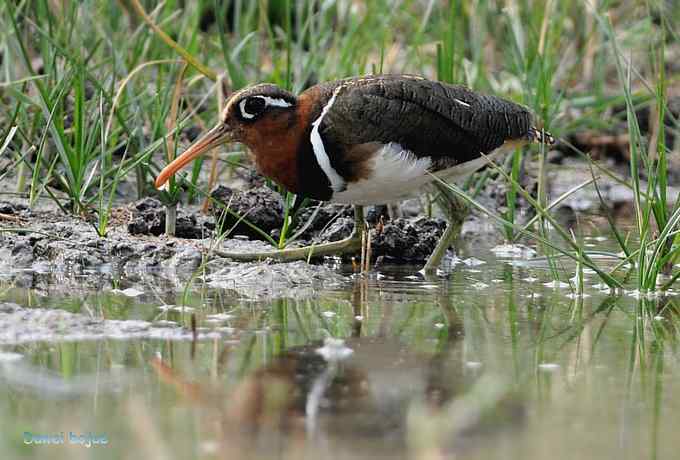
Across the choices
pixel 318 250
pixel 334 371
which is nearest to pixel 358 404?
pixel 334 371

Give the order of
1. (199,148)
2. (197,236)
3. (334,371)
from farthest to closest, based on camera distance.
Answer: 1. (197,236)
2. (199,148)
3. (334,371)

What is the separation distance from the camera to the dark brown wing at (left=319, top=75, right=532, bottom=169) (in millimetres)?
5379

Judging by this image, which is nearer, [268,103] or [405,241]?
[268,103]

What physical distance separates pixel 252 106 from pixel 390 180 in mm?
694

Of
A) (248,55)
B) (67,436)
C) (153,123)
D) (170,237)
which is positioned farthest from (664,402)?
(248,55)

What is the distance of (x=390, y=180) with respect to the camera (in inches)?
213

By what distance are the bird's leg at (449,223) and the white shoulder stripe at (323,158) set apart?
2.29 feet

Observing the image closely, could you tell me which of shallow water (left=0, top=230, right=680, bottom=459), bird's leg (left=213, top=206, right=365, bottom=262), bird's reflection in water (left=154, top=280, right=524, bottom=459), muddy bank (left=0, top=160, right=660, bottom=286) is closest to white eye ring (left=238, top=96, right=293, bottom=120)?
muddy bank (left=0, top=160, right=660, bottom=286)

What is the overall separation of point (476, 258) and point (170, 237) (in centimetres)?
152

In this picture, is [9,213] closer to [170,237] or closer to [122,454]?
[170,237]

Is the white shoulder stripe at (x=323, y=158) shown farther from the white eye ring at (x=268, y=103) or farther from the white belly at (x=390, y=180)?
the white eye ring at (x=268, y=103)

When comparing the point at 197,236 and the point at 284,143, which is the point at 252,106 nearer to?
the point at 284,143

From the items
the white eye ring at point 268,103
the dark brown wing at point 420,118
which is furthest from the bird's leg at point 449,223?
the white eye ring at point 268,103

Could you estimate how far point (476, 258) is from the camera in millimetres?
6086
